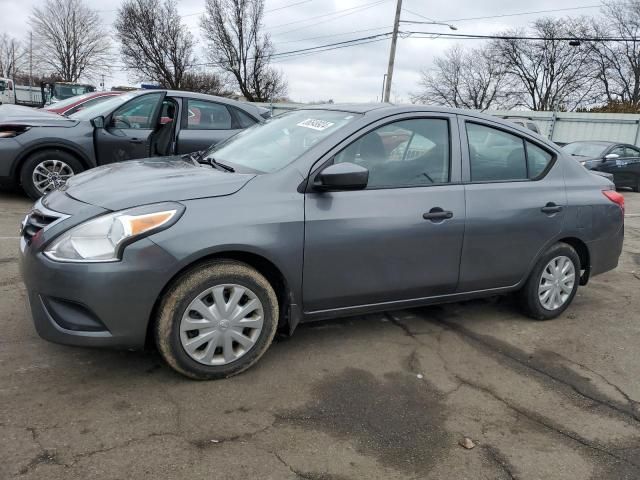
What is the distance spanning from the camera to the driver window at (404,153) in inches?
135

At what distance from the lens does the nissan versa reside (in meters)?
2.74

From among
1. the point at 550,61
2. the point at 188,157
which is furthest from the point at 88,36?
the point at 188,157

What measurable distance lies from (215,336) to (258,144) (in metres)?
1.46

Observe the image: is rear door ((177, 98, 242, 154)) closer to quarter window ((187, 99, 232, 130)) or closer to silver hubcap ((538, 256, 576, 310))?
quarter window ((187, 99, 232, 130))

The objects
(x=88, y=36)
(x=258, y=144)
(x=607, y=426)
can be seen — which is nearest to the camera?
(x=607, y=426)

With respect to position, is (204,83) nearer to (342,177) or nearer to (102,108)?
(102,108)

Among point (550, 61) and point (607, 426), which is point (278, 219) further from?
point (550, 61)

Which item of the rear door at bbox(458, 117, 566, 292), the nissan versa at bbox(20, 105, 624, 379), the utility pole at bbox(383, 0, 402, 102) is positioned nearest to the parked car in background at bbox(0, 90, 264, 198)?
the nissan versa at bbox(20, 105, 624, 379)

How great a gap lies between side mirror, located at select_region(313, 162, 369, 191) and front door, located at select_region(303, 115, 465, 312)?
0.10 metres

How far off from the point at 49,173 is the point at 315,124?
4763 mm

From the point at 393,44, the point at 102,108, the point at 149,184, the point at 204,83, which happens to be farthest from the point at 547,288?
the point at 204,83

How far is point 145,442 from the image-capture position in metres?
2.46

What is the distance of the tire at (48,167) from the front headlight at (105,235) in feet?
15.1

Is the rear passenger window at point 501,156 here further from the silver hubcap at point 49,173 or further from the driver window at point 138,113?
the silver hubcap at point 49,173
